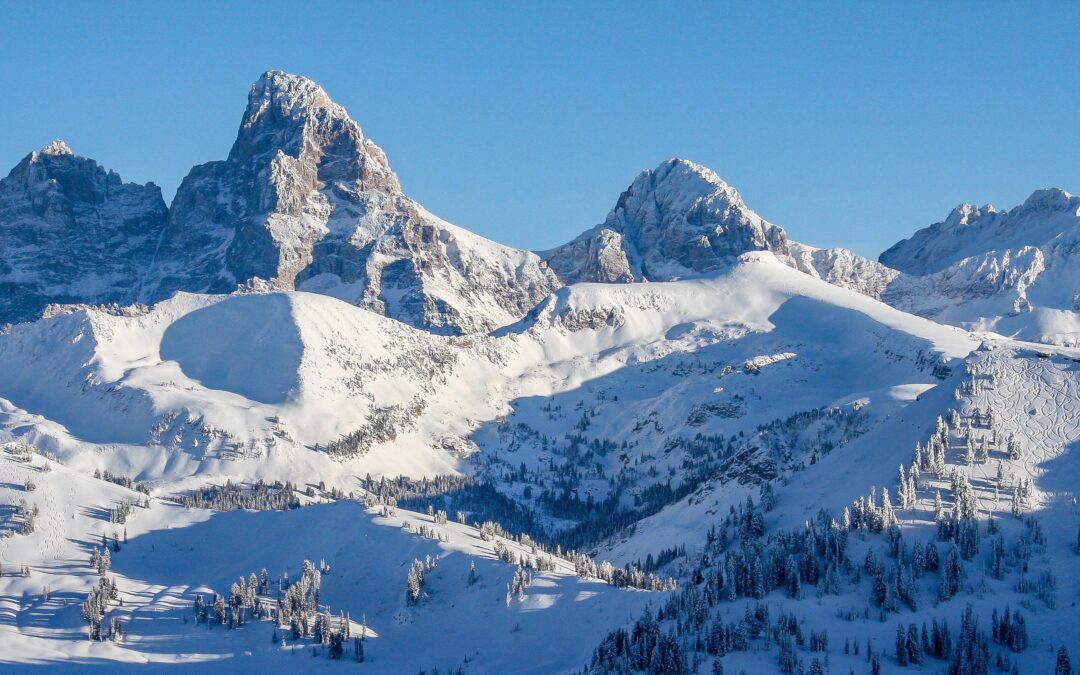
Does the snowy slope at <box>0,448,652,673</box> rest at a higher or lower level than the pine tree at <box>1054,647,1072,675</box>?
higher

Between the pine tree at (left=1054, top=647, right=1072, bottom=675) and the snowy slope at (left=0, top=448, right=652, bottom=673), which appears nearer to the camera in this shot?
the pine tree at (left=1054, top=647, right=1072, bottom=675)

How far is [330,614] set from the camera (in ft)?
509

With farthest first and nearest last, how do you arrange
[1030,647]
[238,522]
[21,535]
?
[238,522] → [21,535] → [1030,647]

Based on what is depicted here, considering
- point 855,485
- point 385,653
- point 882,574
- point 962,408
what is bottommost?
point 385,653

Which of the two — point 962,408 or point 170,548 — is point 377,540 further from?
point 962,408

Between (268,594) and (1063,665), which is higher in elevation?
(268,594)

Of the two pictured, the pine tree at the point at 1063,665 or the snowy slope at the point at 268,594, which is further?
the snowy slope at the point at 268,594

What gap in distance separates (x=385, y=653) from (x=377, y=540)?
2967 centimetres

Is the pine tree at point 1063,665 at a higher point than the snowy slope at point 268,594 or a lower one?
lower

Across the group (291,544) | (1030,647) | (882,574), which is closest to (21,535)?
(291,544)

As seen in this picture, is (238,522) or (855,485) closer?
(855,485)

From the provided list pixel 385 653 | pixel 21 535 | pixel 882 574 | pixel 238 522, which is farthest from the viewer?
pixel 238 522

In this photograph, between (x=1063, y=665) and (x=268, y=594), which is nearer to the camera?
(x=1063, y=665)

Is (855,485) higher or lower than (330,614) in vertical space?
higher
